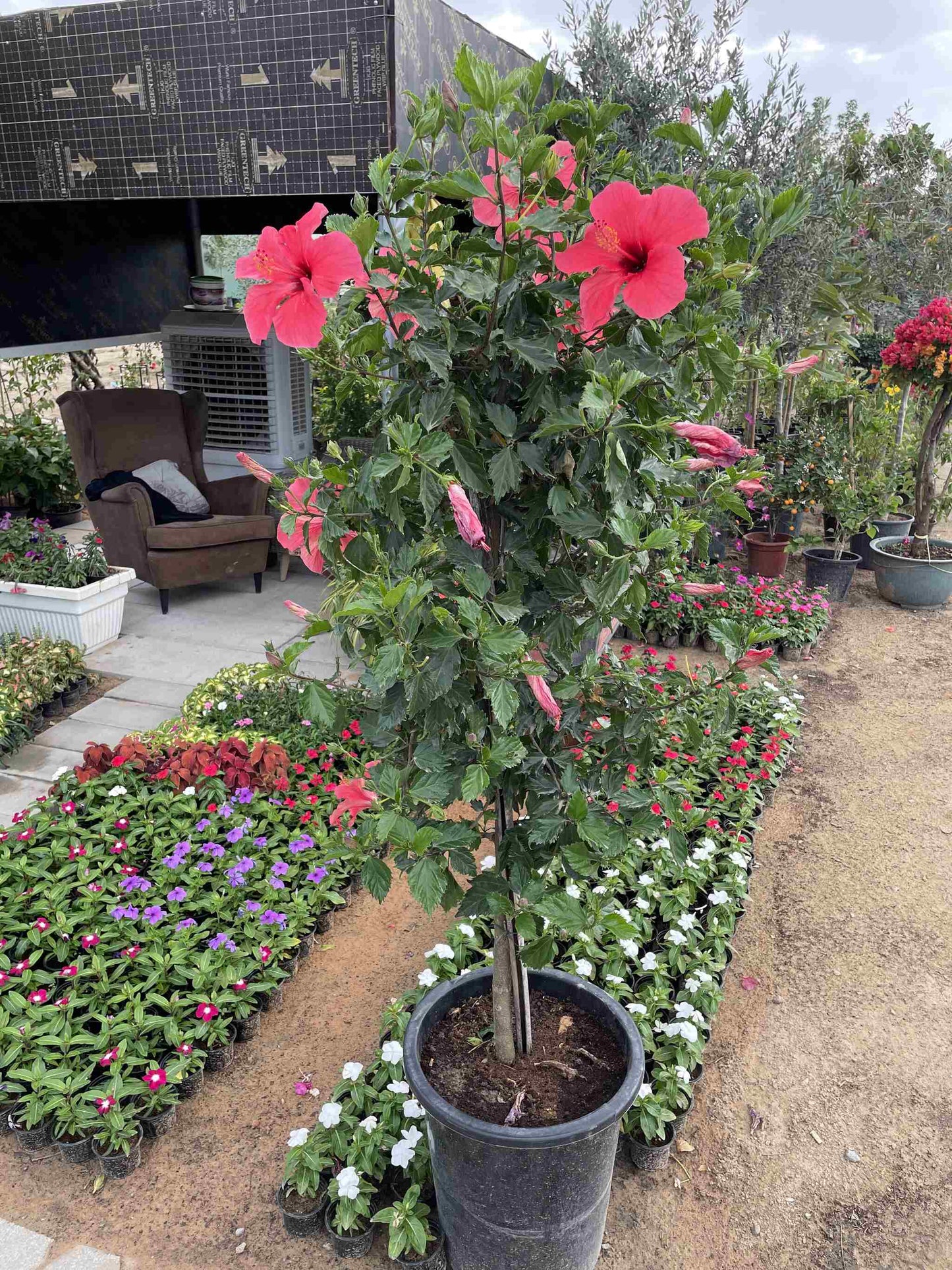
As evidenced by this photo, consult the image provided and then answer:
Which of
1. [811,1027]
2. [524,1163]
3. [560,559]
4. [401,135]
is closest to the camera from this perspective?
[560,559]

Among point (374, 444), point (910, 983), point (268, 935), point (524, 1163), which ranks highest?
point (374, 444)

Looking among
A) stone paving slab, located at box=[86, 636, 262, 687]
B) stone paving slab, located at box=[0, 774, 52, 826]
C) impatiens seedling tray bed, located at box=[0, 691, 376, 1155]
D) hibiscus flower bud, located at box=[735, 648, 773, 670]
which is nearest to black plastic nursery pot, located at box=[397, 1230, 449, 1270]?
impatiens seedling tray bed, located at box=[0, 691, 376, 1155]

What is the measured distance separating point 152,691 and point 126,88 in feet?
8.84

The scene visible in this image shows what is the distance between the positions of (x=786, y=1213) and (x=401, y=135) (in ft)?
11.9

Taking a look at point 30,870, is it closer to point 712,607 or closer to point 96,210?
point 712,607

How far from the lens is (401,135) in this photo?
3.38 metres

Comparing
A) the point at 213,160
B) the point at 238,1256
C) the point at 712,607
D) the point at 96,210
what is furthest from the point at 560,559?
the point at 96,210

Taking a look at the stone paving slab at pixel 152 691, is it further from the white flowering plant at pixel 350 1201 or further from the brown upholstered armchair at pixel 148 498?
the white flowering plant at pixel 350 1201

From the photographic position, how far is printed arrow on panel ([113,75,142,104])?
3840 mm

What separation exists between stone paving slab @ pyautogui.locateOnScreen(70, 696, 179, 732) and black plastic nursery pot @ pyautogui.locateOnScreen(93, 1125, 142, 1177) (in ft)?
7.00

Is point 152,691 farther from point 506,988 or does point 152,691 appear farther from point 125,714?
point 506,988

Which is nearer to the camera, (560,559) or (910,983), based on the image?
(560,559)

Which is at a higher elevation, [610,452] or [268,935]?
[610,452]

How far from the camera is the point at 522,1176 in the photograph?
5.18 ft
